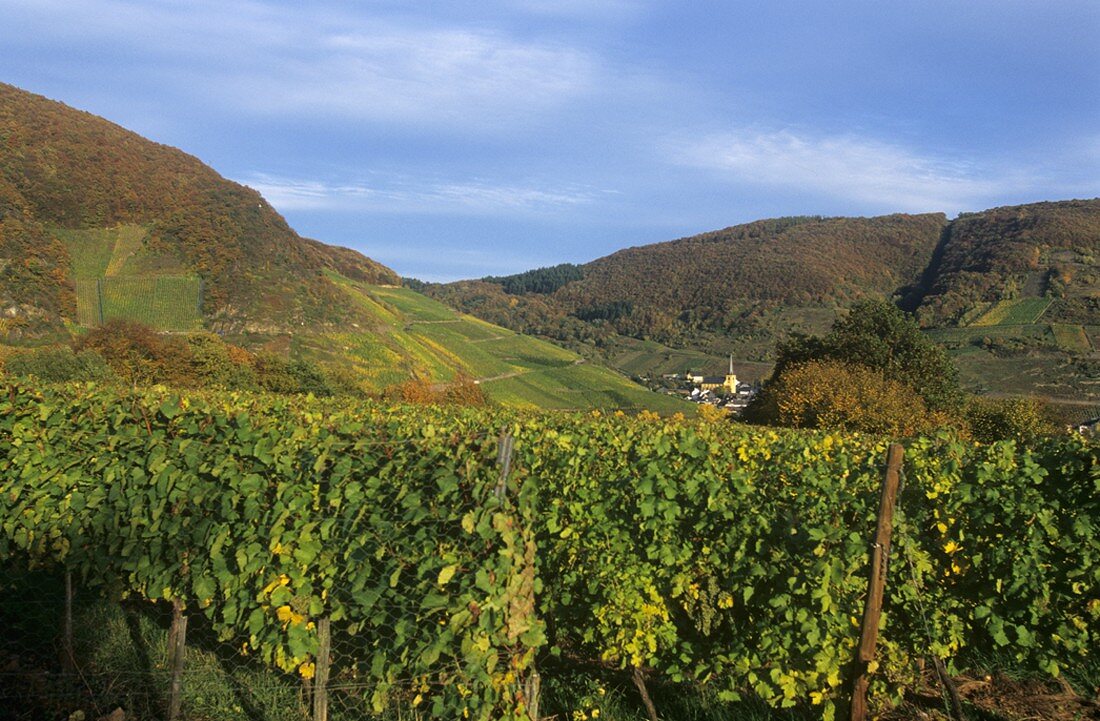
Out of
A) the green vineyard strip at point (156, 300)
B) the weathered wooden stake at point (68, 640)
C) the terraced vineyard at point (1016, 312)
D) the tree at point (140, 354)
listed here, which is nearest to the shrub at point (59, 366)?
the tree at point (140, 354)

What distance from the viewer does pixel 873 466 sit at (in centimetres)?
577

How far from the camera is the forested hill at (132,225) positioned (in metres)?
72.9

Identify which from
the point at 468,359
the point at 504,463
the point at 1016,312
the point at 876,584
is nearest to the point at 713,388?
the point at 468,359

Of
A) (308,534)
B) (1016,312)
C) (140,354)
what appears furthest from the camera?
(1016,312)

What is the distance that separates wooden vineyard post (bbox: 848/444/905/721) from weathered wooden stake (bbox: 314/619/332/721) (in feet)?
10.4

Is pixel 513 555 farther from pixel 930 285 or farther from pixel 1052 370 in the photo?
pixel 930 285

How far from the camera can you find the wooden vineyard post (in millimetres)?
4480

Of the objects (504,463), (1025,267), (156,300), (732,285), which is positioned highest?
(1025,267)

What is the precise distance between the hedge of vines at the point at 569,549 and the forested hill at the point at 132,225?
233 ft

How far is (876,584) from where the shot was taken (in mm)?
4547

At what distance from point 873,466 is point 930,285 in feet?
486

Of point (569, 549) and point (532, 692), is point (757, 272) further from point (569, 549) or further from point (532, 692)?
point (532, 692)

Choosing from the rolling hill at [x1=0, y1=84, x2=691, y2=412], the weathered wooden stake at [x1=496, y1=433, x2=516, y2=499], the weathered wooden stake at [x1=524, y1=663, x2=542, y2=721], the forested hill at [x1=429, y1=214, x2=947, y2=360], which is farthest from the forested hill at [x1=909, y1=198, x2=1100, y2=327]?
the weathered wooden stake at [x1=496, y1=433, x2=516, y2=499]

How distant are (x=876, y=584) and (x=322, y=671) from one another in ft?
10.9
